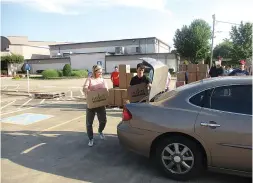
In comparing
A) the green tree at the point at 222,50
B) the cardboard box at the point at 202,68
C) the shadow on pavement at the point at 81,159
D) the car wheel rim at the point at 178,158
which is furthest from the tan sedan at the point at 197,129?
the green tree at the point at 222,50

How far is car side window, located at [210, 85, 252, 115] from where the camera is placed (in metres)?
3.43

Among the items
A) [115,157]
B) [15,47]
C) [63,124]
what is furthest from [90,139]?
[15,47]

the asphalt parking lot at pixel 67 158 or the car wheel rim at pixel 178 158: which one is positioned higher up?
the car wheel rim at pixel 178 158

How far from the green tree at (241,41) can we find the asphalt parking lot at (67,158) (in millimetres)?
42277

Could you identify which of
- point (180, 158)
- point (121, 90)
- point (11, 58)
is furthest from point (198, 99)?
point (11, 58)

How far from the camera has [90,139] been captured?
546cm

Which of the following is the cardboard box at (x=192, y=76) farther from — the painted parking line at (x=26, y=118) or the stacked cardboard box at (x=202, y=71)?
the painted parking line at (x=26, y=118)

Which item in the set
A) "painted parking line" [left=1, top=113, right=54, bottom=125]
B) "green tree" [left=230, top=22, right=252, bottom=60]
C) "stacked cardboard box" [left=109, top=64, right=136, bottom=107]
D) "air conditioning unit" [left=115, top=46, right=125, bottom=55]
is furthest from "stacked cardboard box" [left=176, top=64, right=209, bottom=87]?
"air conditioning unit" [left=115, top=46, right=125, bottom=55]

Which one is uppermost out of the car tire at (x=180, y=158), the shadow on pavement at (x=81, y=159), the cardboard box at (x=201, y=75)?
the cardboard box at (x=201, y=75)

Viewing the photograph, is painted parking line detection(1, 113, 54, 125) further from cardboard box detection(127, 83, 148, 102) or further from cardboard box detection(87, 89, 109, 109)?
cardboard box detection(127, 83, 148, 102)

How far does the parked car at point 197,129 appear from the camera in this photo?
133 inches

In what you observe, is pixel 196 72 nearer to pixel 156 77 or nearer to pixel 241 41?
pixel 156 77

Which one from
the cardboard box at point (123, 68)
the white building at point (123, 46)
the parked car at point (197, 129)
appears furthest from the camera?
the white building at point (123, 46)

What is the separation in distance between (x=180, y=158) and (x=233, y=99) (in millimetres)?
1087
